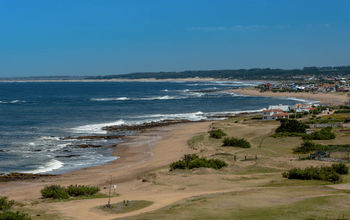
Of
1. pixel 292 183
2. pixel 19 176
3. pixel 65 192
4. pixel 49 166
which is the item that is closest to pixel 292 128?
pixel 292 183

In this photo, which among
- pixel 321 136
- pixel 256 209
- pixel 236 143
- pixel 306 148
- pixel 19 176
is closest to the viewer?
pixel 256 209

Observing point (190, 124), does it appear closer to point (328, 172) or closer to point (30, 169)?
point (30, 169)

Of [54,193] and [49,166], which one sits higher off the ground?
[54,193]

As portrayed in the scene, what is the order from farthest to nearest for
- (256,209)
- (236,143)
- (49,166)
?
(236,143), (49,166), (256,209)

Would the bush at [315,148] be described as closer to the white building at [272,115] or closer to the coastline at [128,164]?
the coastline at [128,164]

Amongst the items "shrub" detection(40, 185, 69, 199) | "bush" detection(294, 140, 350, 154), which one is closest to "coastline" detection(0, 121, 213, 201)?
"shrub" detection(40, 185, 69, 199)

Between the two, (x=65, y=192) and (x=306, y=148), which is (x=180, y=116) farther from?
(x=65, y=192)

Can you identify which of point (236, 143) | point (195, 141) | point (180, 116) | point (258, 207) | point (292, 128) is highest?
point (258, 207)

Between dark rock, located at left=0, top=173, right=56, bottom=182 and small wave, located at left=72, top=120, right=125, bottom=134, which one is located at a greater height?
dark rock, located at left=0, top=173, right=56, bottom=182

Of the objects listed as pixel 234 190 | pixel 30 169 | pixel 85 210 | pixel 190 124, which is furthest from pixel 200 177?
pixel 190 124

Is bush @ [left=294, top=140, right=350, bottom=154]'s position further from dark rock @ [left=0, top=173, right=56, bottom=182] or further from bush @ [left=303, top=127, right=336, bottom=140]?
dark rock @ [left=0, top=173, right=56, bottom=182]
